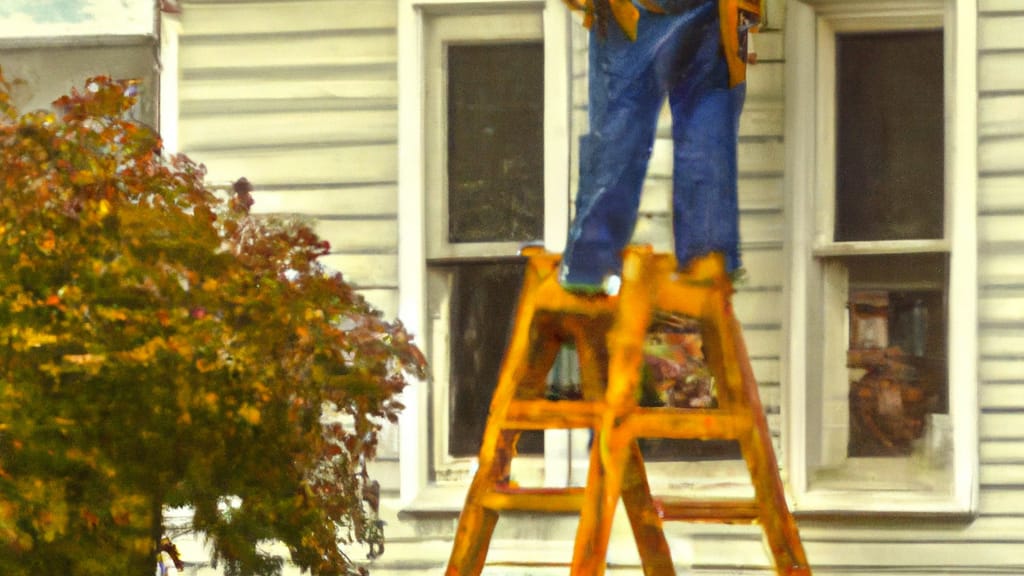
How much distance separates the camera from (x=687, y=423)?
2.94 meters

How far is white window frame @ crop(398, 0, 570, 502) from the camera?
144 inches

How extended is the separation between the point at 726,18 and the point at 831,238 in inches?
29.1

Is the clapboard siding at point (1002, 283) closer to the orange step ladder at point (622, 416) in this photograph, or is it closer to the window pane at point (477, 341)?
the orange step ladder at point (622, 416)

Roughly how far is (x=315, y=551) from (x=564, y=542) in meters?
0.67

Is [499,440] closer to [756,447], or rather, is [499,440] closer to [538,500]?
[538,500]

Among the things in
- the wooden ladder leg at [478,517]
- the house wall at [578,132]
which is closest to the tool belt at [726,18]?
the house wall at [578,132]

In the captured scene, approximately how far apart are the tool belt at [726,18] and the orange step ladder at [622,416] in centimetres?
50

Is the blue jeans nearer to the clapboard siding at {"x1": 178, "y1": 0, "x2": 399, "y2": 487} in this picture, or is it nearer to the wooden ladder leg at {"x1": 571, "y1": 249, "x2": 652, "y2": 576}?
the wooden ladder leg at {"x1": 571, "y1": 249, "x2": 652, "y2": 576}

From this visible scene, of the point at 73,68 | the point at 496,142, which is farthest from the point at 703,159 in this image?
the point at 73,68

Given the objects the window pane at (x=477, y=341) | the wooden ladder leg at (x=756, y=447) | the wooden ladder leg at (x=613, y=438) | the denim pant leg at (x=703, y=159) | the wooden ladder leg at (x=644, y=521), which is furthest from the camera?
the window pane at (x=477, y=341)

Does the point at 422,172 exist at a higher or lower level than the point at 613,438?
higher

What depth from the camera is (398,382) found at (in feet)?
11.2

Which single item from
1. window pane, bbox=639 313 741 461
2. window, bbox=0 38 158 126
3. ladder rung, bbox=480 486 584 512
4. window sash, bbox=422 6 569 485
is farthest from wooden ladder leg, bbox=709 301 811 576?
window, bbox=0 38 158 126

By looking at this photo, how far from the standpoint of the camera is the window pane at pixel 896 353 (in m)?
3.60
